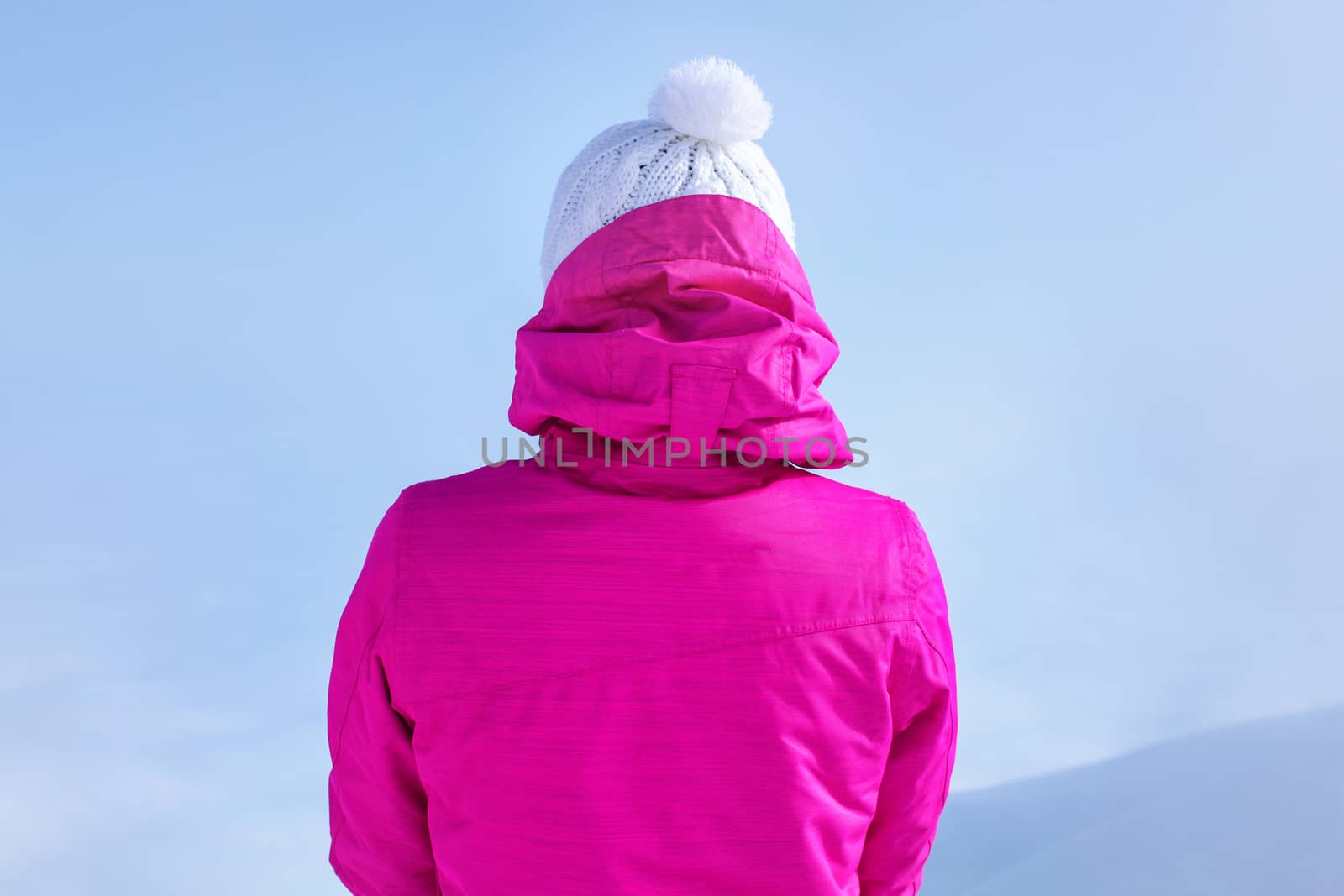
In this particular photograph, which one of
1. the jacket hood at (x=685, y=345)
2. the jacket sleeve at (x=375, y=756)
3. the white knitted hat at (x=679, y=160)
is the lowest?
the jacket sleeve at (x=375, y=756)

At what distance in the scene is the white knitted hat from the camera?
1.16m

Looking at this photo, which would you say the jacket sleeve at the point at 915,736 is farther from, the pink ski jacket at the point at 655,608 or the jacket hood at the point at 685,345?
the jacket hood at the point at 685,345

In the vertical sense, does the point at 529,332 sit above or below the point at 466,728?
above

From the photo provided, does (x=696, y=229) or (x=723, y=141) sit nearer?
(x=696, y=229)

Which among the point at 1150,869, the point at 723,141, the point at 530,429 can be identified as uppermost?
the point at 723,141

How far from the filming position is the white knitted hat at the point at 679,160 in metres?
1.16

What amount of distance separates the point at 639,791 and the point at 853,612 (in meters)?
0.26

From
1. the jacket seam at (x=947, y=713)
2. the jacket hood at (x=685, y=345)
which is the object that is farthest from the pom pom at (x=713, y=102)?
the jacket seam at (x=947, y=713)

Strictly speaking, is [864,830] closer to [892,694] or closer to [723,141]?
[892,694]

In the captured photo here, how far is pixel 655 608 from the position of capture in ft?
3.43

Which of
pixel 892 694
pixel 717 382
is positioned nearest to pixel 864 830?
pixel 892 694

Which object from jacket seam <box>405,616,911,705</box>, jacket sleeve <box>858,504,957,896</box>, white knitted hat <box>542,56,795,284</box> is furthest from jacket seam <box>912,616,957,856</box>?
white knitted hat <box>542,56,795,284</box>

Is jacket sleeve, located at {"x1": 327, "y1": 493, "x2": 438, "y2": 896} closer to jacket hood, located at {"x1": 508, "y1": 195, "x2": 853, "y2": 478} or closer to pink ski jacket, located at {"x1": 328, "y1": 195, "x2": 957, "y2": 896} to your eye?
pink ski jacket, located at {"x1": 328, "y1": 195, "x2": 957, "y2": 896}

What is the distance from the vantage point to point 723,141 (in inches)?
48.1
